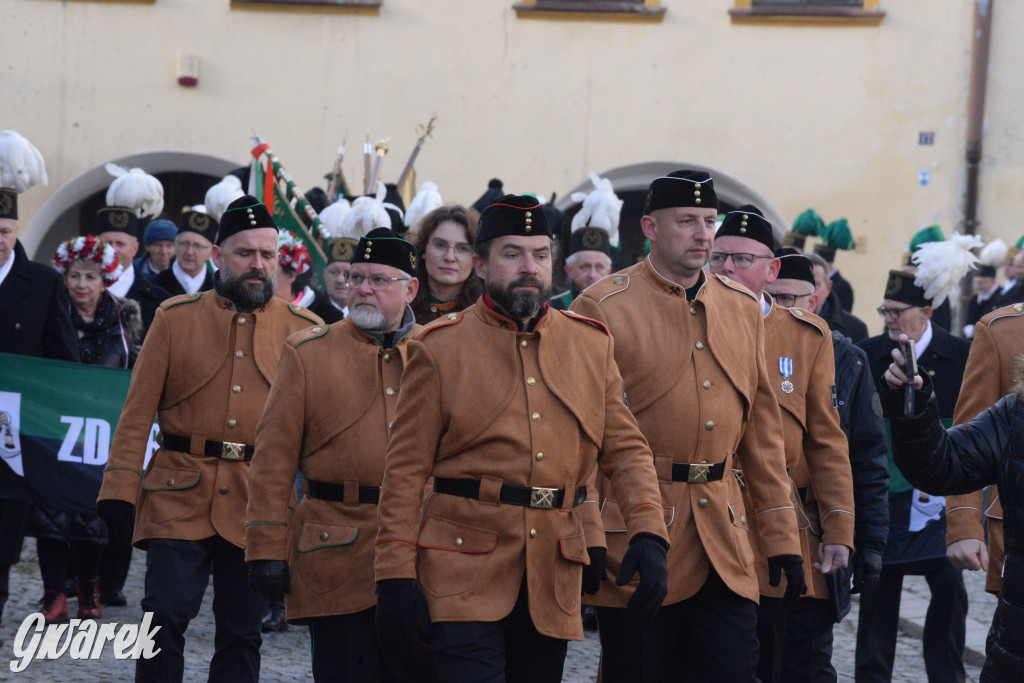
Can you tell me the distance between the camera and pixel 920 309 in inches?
304

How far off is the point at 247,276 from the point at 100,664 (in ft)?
7.86

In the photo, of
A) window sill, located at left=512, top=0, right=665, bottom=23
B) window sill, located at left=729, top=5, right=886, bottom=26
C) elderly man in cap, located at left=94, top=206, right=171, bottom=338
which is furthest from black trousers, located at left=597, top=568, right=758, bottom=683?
window sill, located at left=729, top=5, right=886, bottom=26

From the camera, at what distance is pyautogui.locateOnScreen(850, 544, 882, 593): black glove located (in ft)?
19.0

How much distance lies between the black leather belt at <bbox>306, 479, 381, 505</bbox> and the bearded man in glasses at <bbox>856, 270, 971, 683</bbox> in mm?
2882

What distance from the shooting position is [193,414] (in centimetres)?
577

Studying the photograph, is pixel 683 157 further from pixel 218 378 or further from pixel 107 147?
pixel 218 378

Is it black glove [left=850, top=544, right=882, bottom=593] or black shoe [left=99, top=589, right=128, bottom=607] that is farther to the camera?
black shoe [left=99, top=589, right=128, bottom=607]

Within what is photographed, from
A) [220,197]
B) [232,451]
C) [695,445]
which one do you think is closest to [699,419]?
[695,445]

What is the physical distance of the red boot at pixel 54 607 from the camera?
7852 millimetres

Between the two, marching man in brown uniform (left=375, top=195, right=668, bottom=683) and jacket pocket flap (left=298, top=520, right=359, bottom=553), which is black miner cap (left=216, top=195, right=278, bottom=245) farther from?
marching man in brown uniform (left=375, top=195, right=668, bottom=683)

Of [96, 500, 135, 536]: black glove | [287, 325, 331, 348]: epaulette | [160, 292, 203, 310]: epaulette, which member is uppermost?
[160, 292, 203, 310]: epaulette

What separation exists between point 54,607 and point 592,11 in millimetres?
9482

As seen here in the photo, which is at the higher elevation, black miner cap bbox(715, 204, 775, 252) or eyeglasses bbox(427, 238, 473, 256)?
black miner cap bbox(715, 204, 775, 252)

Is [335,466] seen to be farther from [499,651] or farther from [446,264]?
[446,264]
